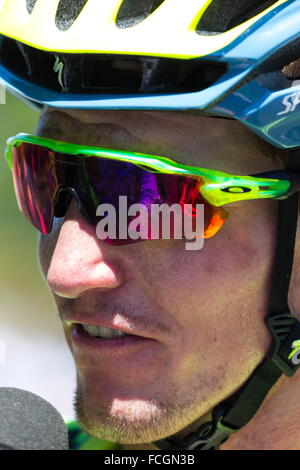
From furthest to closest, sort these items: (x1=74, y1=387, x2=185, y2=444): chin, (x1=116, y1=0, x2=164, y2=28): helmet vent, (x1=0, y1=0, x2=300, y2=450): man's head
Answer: (x1=74, y1=387, x2=185, y2=444): chin < (x1=116, y1=0, x2=164, y2=28): helmet vent < (x1=0, y1=0, x2=300, y2=450): man's head

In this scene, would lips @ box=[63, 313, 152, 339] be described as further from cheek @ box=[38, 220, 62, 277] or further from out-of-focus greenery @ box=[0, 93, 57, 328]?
out-of-focus greenery @ box=[0, 93, 57, 328]

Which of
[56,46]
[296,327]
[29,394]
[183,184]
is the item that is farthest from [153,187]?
[29,394]

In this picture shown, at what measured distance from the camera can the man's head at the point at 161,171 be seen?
95.3 inches

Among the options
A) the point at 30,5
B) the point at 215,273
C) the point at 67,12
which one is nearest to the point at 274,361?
the point at 215,273

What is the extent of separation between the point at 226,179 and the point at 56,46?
2.20 ft

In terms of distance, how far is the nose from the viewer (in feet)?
8.44

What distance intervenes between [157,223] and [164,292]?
23 cm

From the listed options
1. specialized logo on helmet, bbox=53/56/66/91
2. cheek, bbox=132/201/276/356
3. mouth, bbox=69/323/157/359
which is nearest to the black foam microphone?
mouth, bbox=69/323/157/359

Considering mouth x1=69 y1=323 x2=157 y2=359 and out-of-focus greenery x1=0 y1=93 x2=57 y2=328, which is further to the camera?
out-of-focus greenery x1=0 y1=93 x2=57 y2=328

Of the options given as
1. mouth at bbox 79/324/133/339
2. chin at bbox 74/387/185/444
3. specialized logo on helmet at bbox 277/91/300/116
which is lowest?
chin at bbox 74/387/185/444

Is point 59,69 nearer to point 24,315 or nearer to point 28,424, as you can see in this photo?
point 28,424

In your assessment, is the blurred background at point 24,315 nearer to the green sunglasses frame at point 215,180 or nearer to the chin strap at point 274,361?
the chin strap at point 274,361

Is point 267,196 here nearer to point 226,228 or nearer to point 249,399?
point 226,228

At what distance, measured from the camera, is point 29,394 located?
297cm
